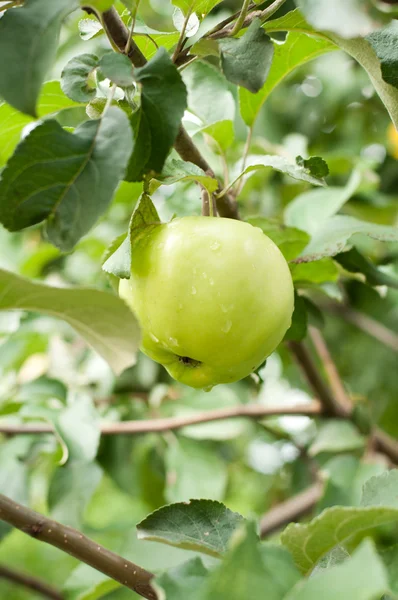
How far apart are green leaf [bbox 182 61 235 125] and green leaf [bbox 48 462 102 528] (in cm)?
55

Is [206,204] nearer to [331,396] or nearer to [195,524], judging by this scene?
[195,524]

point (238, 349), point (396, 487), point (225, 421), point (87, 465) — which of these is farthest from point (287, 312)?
point (225, 421)

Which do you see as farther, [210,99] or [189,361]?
[210,99]

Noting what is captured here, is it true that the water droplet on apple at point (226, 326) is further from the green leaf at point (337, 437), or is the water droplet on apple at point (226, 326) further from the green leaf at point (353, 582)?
the green leaf at point (337, 437)

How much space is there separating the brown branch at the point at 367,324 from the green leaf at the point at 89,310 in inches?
44.8

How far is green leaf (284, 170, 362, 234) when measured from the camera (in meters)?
0.99

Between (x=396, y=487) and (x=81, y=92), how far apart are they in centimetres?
38

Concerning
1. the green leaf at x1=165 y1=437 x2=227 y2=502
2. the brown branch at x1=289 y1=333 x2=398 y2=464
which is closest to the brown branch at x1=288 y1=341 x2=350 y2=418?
the brown branch at x1=289 y1=333 x2=398 y2=464

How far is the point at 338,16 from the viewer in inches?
17.1

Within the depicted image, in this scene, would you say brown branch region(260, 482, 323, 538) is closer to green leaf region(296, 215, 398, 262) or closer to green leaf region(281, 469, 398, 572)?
green leaf region(296, 215, 398, 262)

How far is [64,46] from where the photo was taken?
50.6 inches

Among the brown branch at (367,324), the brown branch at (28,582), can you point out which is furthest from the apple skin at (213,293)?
the brown branch at (367,324)

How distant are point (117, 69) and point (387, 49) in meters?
0.21

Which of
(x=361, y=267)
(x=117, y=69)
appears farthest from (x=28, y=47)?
(x=361, y=267)
